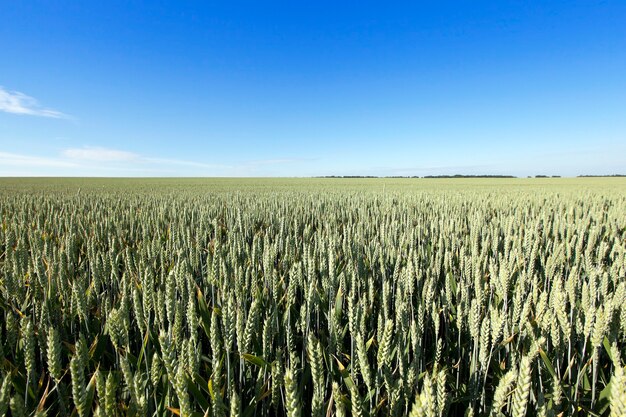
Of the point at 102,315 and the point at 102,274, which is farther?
the point at 102,274

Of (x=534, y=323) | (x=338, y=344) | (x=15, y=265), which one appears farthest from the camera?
(x=15, y=265)

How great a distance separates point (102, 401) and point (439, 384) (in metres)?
0.95

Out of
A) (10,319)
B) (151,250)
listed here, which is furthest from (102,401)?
(151,250)

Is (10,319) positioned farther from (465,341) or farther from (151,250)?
(465,341)

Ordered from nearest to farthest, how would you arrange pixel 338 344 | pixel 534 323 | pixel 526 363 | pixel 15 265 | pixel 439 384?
pixel 526 363 → pixel 439 384 → pixel 338 344 → pixel 534 323 → pixel 15 265

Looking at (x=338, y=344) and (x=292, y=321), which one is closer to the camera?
(x=338, y=344)

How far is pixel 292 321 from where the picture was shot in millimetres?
2242

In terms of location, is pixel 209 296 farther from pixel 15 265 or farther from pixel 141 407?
pixel 141 407

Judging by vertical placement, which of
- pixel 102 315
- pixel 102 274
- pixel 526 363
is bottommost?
pixel 102 315

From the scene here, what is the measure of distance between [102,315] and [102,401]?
52.5 inches

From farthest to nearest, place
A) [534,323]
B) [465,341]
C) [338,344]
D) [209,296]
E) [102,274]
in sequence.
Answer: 1. [209,296]
2. [102,274]
3. [465,341]
4. [534,323]
5. [338,344]

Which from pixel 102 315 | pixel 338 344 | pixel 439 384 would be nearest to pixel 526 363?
pixel 439 384

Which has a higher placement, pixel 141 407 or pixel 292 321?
pixel 141 407

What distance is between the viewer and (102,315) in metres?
2.00
